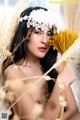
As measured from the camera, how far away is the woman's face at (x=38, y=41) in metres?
0.89

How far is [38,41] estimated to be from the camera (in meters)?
0.90

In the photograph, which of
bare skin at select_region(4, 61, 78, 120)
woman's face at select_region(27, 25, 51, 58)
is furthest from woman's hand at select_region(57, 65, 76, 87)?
woman's face at select_region(27, 25, 51, 58)

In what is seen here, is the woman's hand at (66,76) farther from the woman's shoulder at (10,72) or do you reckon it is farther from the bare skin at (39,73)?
the woman's shoulder at (10,72)

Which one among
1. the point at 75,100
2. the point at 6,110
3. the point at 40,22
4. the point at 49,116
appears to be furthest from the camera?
the point at 75,100

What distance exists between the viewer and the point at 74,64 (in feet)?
3.61

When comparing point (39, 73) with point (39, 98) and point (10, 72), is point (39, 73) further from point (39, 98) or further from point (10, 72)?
point (39, 98)

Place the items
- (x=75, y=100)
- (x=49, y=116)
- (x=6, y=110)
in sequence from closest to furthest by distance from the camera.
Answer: (x=6, y=110)
(x=49, y=116)
(x=75, y=100)

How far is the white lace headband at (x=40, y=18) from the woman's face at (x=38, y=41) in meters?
0.02

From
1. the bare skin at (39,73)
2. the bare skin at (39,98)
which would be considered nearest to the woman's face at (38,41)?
the bare skin at (39,73)

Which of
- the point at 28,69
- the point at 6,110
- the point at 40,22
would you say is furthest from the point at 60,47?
the point at 6,110

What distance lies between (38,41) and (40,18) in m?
0.09

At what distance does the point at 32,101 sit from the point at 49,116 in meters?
0.08

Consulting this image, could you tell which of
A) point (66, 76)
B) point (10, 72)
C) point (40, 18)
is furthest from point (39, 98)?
point (40, 18)

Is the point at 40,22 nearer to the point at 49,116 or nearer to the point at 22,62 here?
the point at 22,62
